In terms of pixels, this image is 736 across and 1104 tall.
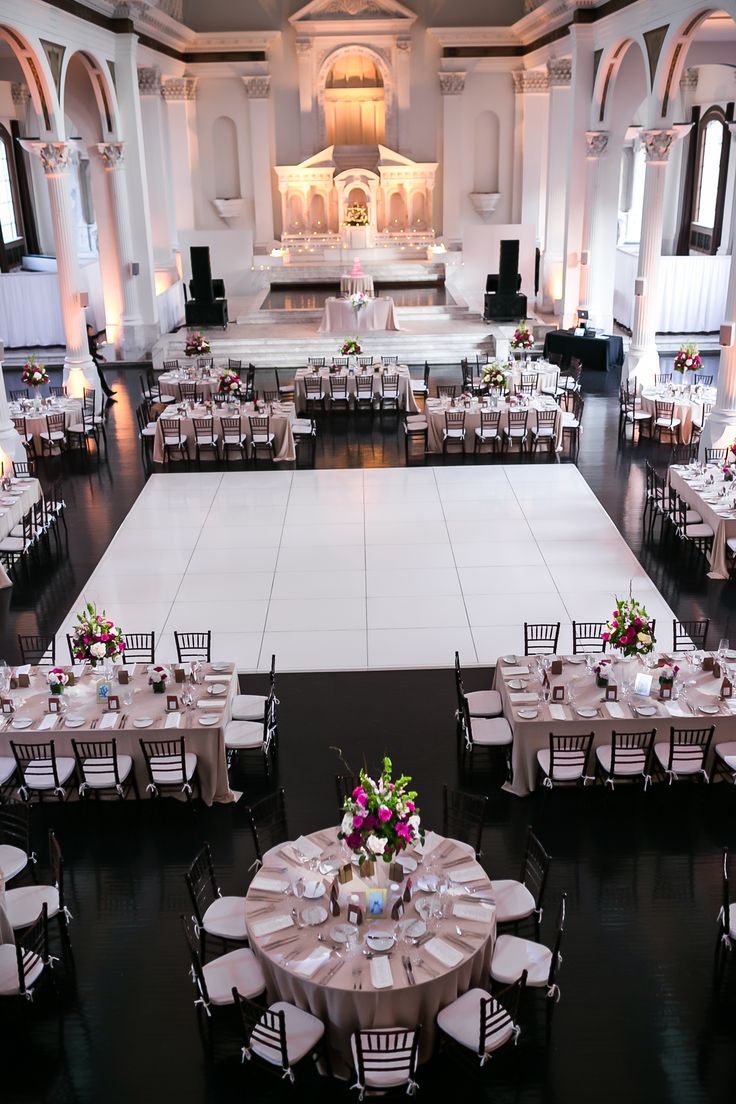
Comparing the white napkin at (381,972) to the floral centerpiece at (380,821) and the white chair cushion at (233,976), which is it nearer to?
the floral centerpiece at (380,821)

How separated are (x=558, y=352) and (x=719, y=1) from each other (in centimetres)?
977

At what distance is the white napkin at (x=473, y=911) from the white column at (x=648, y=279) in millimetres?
17455

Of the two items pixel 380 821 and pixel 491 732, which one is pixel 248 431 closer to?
pixel 491 732

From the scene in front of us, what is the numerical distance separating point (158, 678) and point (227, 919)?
10.3 ft

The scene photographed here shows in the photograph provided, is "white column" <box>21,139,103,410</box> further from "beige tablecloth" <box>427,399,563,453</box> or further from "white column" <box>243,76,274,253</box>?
"white column" <box>243,76,274,253</box>

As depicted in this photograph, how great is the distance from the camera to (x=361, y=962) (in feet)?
21.8

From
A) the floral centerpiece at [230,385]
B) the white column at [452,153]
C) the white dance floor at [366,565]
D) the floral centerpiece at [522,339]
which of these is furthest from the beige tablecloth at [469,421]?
the white column at [452,153]

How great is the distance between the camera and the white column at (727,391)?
17000 mm

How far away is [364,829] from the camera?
22.6ft

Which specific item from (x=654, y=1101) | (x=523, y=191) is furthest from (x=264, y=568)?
(x=523, y=191)

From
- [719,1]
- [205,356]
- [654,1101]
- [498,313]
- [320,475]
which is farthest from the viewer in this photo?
[498,313]

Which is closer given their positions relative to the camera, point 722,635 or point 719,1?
point 722,635

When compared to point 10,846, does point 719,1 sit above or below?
above

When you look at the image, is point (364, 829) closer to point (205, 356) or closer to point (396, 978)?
point (396, 978)
